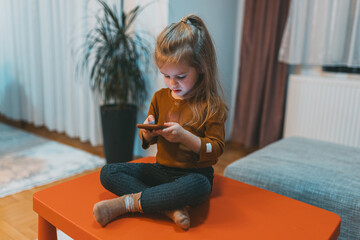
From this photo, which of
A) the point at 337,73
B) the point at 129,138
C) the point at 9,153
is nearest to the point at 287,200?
the point at 129,138

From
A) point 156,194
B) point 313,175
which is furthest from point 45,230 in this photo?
point 313,175

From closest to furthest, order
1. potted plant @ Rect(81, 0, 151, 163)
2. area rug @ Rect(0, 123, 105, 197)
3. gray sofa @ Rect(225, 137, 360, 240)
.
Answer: gray sofa @ Rect(225, 137, 360, 240) → area rug @ Rect(0, 123, 105, 197) → potted plant @ Rect(81, 0, 151, 163)

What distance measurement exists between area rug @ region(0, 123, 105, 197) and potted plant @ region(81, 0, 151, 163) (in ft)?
0.86

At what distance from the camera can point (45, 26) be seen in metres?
2.97

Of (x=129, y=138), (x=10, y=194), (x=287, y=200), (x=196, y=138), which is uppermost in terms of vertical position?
(x=196, y=138)

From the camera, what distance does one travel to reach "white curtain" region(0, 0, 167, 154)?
2.77 m

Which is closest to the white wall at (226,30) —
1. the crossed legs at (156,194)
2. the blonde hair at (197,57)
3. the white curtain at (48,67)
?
the white curtain at (48,67)

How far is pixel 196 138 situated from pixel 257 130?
2.03m

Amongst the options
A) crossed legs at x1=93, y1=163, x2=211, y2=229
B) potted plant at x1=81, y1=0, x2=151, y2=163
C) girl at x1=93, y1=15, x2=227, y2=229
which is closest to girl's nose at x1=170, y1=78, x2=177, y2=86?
girl at x1=93, y1=15, x2=227, y2=229

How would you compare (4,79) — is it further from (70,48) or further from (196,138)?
(196,138)

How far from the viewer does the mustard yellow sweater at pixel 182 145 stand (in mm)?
1041

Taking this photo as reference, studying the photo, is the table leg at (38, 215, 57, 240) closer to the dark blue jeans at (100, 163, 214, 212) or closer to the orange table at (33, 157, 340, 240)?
the orange table at (33, 157, 340, 240)

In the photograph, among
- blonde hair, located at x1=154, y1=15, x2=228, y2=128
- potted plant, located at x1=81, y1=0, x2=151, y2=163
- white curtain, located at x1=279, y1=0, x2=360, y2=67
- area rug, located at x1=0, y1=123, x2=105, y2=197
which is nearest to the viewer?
blonde hair, located at x1=154, y1=15, x2=228, y2=128

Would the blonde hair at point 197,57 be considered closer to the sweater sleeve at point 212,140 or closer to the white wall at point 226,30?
the sweater sleeve at point 212,140
